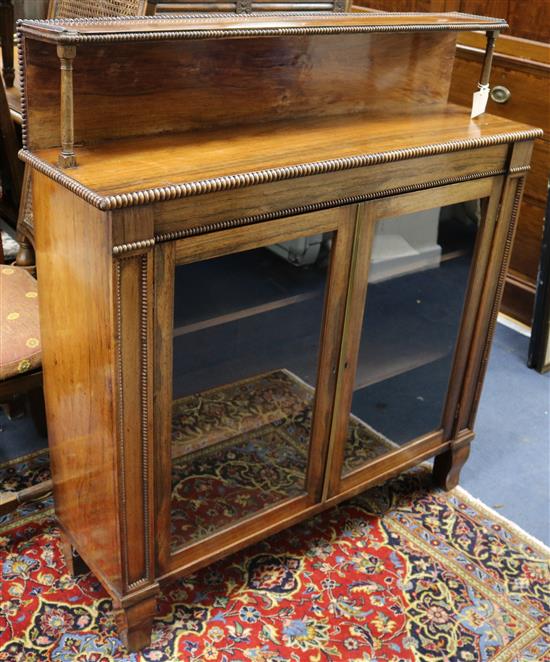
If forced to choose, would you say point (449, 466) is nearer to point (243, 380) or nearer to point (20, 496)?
point (243, 380)

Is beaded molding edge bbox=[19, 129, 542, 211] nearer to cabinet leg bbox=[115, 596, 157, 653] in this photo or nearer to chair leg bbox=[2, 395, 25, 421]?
cabinet leg bbox=[115, 596, 157, 653]

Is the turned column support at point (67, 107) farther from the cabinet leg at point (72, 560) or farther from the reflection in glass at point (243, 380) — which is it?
the cabinet leg at point (72, 560)

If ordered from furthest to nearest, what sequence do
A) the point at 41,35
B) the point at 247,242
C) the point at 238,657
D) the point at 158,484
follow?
the point at 238,657 < the point at 158,484 < the point at 247,242 < the point at 41,35

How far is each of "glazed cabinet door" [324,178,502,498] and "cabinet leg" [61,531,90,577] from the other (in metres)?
0.61

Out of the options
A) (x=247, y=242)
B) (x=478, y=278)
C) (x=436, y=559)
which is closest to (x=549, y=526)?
(x=436, y=559)

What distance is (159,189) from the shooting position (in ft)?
4.22

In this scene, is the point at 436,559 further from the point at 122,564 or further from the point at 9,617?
the point at 9,617

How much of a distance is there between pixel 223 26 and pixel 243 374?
68cm

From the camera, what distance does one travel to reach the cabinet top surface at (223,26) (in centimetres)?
128

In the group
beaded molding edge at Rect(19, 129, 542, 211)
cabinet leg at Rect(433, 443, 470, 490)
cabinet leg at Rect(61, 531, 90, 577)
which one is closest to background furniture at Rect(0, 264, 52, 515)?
cabinet leg at Rect(61, 531, 90, 577)

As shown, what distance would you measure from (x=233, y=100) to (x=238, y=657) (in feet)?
3.87

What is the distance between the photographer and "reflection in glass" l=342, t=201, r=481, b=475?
1.80 metres

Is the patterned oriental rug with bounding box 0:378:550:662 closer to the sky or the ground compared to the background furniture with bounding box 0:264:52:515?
closer to the ground

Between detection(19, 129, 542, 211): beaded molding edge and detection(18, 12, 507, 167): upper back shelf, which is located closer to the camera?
detection(19, 129, 542, 211): beaded molding edge
